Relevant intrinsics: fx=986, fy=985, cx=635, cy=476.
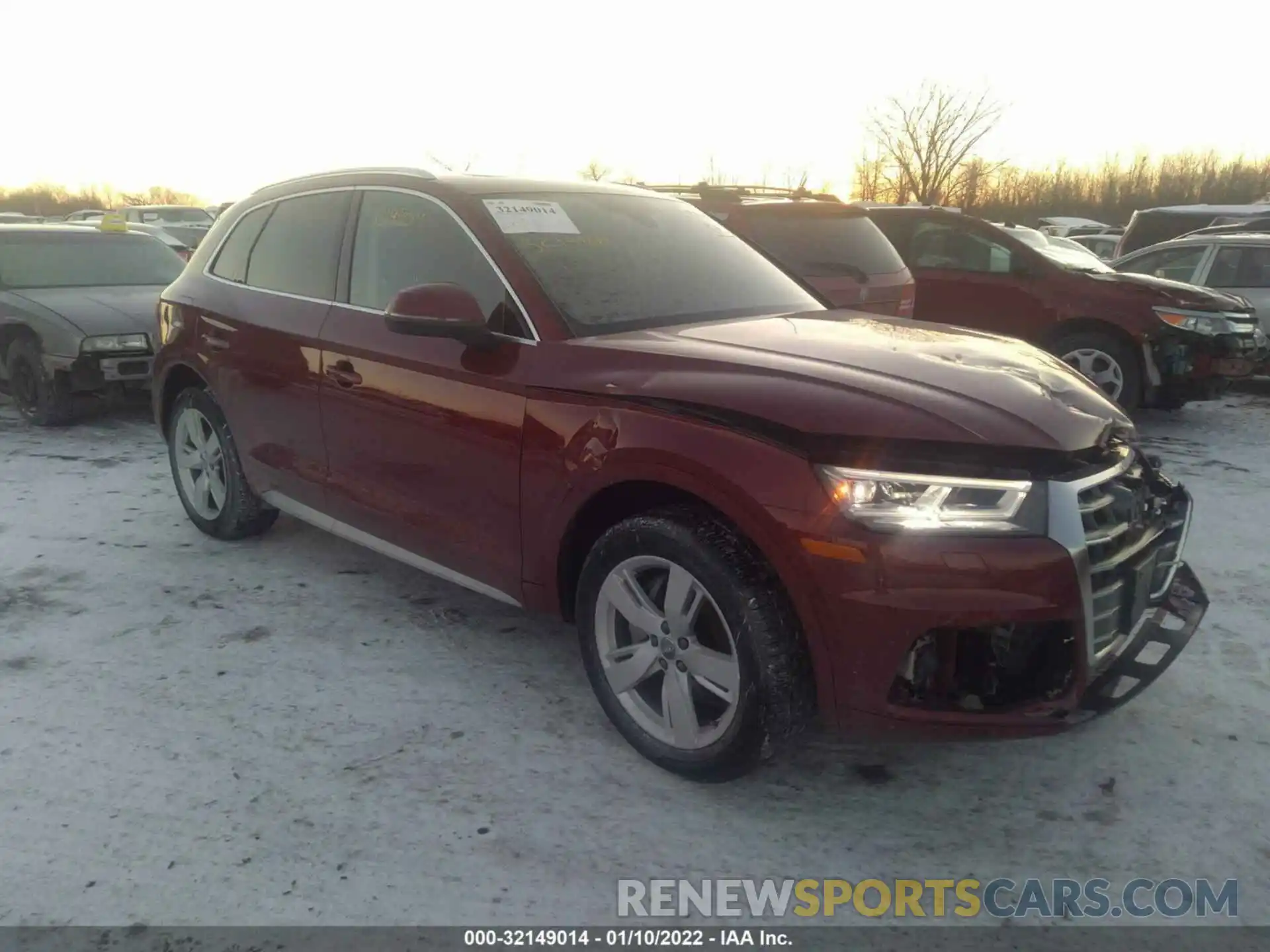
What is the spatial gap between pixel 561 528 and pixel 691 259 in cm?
132

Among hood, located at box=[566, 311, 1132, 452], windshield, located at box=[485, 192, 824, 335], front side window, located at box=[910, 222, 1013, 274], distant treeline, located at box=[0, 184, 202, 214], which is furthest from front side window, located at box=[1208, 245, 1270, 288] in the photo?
distant treeline, located at box=[0, 184, 202, 214]

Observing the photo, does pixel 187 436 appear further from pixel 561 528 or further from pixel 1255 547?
pixel 1255 547

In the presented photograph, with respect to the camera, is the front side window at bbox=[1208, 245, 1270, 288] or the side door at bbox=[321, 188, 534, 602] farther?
the front side window at bbox=[1208, 245, 1270, 288]

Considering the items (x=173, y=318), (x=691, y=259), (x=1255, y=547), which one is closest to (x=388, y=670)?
(x=691, y=259)

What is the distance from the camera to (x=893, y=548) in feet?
7.39

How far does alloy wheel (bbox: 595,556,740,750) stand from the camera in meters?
2.62

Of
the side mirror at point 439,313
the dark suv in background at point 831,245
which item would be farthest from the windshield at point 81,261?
the side mirror at point 439,313

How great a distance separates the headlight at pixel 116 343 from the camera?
6.95 meters

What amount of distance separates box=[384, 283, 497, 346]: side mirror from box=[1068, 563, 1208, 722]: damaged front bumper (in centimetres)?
196

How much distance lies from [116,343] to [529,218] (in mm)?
4924

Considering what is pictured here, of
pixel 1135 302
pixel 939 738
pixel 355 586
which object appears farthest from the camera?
pixel 1135 302

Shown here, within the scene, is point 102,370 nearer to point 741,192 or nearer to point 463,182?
point 463,182

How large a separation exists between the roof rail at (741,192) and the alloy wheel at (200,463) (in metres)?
3.69

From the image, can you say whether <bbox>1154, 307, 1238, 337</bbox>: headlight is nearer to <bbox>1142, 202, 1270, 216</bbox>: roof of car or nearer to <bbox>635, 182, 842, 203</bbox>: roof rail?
<bbox>635, 182, 842, 203</bbox>: roof rail
